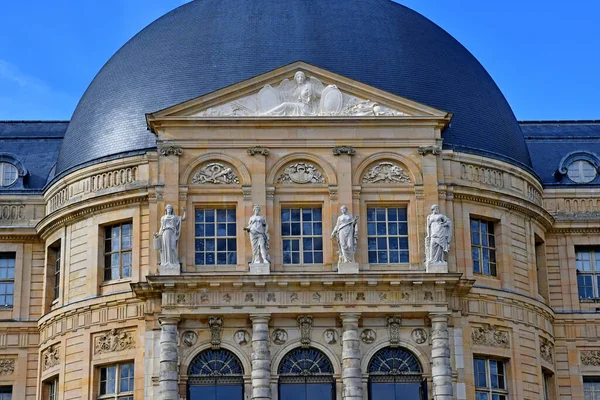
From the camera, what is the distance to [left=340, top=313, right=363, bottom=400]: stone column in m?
39.9

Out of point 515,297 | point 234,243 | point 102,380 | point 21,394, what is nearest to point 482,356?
point 515,297

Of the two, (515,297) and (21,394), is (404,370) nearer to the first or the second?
(515,297)

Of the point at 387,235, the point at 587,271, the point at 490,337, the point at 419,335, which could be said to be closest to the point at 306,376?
the point at 419,335

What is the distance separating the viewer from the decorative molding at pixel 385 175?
42.4 metres

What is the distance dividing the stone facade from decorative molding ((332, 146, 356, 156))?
5 centimetres

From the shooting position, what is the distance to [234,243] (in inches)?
1645

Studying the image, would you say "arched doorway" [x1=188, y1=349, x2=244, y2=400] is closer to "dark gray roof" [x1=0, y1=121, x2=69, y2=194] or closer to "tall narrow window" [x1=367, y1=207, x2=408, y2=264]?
"tall narrow window" [x1=367, y1=207, x2=408, y2=264]

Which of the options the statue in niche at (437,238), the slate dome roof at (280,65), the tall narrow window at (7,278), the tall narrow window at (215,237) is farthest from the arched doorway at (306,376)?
the tall narrow window at (7,278)

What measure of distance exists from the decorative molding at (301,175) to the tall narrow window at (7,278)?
9661mm

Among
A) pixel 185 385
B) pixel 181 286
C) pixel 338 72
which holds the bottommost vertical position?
pixel 185 385

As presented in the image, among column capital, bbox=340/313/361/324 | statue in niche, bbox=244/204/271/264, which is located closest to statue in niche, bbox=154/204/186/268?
statue in niche, bbox=244/204/271/264

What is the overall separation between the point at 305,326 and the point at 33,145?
14376mm

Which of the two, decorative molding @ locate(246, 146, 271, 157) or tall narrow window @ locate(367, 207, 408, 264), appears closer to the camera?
tall narrow window @ locate(367, 207, 408, 264)

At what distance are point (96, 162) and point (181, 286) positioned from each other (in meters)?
5.74
